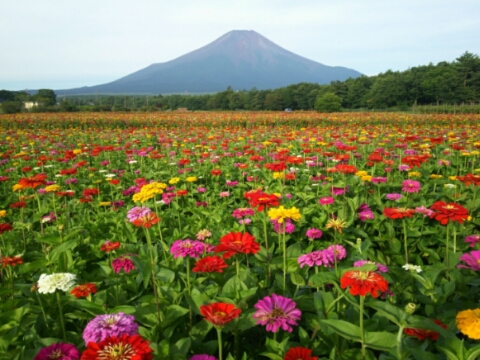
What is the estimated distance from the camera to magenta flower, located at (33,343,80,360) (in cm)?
101

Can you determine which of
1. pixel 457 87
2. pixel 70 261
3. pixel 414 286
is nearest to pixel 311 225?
pixel 414 286

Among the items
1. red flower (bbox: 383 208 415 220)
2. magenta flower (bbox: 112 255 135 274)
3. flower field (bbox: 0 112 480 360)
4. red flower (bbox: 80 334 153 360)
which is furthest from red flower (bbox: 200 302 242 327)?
red flower (bbox: 383 208 415 220)

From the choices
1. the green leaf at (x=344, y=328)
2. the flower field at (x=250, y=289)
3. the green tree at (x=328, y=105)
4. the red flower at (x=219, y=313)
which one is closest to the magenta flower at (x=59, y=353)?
the flower field at (x=250, y=289)

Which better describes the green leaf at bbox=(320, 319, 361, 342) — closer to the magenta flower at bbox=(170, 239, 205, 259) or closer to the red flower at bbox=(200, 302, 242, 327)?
the red flower at bbox=(200, 302, 242, 327)

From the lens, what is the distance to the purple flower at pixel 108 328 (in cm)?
104

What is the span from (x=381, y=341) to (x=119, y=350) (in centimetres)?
88

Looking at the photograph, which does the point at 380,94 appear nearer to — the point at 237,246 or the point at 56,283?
the point at 237,246

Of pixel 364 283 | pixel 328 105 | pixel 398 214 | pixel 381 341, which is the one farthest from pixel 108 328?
pixel 328 105

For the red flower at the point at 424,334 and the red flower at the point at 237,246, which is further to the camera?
the red flower at the point at 237,246

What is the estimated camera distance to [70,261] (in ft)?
6.62

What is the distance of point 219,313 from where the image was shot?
3.42 ft

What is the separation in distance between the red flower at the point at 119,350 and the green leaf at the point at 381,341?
78 cm

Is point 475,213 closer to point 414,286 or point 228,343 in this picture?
point 414,286

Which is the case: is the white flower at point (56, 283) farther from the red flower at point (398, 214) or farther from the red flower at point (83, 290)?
the red flower at point (398, 214)
